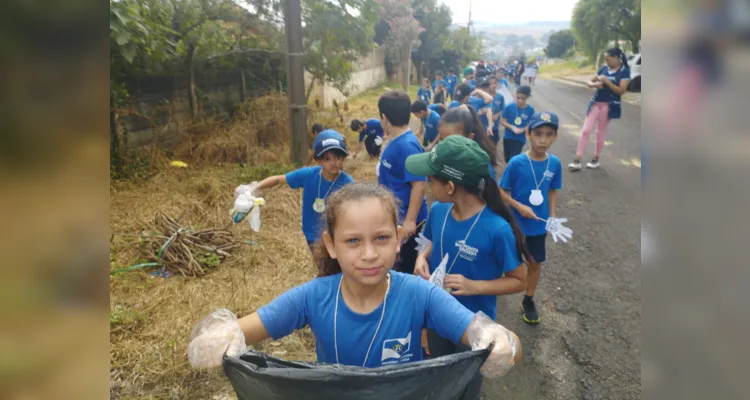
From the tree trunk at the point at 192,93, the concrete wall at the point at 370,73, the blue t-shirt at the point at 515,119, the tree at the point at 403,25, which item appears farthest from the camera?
the tree at the point at 403,25

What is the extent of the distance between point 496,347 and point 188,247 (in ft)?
13.2

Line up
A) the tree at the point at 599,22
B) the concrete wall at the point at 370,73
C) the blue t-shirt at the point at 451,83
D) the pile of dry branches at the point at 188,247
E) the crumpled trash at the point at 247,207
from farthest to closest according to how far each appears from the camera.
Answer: the concrete wall at the point at 370,73, the tree at the point at 599,22, the blue t-shirt at the point at 451,83, the pile of dry branches at the point at 188,247, the crumpled trash at the point at 247,207

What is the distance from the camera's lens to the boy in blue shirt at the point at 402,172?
3.30 m

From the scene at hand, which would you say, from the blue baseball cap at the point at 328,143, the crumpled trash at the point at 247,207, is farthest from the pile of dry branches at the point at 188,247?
the blue baseball cap at the point at 328,143

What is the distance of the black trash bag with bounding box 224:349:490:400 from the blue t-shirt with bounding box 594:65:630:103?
7373 millimetres

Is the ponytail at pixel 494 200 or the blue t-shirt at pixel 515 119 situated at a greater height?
the blue t-shirt at pixel 515 119

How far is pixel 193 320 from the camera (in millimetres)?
3611

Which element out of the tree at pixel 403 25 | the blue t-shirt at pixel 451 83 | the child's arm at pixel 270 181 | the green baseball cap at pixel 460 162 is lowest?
the child's arm at pixel 270 181

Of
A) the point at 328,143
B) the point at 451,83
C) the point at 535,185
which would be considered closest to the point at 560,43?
the point at 451,83

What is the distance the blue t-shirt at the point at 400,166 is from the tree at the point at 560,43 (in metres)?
61.8

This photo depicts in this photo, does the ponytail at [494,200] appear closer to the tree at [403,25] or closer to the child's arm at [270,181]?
the child's arm at [270,181]

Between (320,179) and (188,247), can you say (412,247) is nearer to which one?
(320,179)
